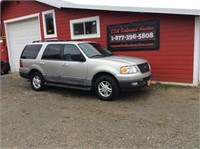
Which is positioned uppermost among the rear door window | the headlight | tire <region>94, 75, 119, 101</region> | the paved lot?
the rear door window

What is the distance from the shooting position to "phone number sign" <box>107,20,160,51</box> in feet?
27.5

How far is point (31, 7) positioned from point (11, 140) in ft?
31.6

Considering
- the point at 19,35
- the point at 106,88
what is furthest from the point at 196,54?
the point at 19,35

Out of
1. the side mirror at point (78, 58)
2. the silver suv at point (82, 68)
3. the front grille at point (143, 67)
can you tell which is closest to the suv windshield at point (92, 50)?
the silver suv at point (82, 68)

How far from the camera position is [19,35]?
13.5 metres

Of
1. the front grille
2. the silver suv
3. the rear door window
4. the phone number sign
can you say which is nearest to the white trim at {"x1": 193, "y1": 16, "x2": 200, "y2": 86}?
the phone number sign

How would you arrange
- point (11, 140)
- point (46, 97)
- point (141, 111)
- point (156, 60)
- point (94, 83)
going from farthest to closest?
point (156, 60) < point (46, 97) < point (94, 83) < point (141, 111) < point (11, 140)

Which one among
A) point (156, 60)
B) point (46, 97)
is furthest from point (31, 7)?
point (156, 60)

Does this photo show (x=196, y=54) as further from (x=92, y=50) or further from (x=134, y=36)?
(x=92, y=50)

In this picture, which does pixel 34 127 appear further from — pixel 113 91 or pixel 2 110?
pixel 113 91

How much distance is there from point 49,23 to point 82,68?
5.81m

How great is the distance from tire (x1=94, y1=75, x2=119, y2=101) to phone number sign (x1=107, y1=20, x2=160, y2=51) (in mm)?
2966

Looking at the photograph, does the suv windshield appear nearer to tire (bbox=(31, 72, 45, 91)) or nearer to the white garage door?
tire (bbox=(31, 72, 45, 91))

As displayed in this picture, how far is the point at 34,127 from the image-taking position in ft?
15.7
